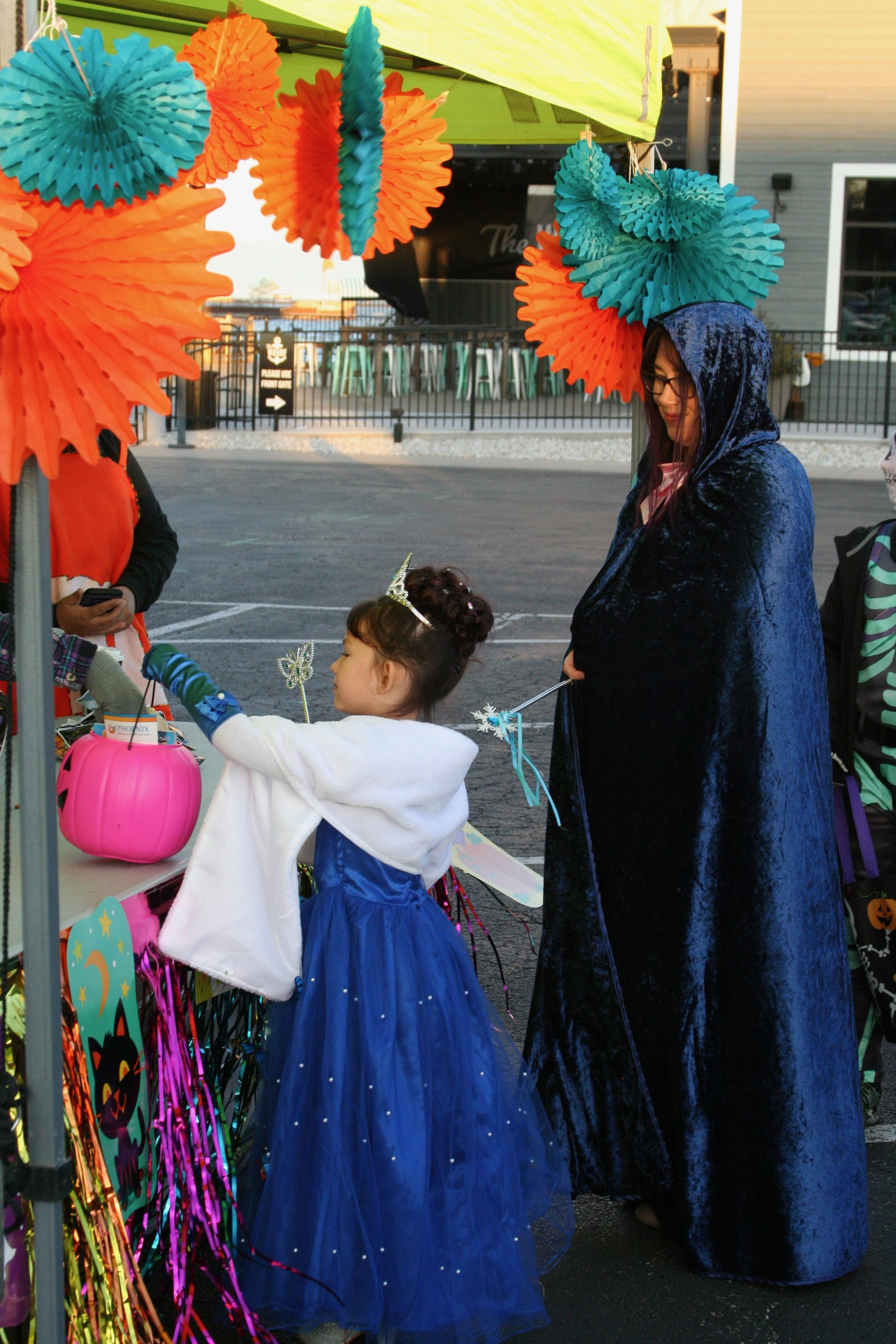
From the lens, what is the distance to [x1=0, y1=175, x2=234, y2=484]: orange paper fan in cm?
180

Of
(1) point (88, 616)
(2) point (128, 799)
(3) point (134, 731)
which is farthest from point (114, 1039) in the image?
(1) point (88, 616)

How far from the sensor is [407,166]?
3127mm

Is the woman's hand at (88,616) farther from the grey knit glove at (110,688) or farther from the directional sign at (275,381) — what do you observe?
the directional sign at (275,381)

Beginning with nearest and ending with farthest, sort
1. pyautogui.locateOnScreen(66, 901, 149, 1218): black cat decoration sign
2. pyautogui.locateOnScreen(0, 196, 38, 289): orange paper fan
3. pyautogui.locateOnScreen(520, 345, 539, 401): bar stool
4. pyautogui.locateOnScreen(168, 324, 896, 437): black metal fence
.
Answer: pyautogui.locateOnScreen(0, 196, 38, 289): orange paper fan → pyautogui.locateOnScreen(66, 901, 149, 1218): black cat decoration sign → pyautogui.locateOnScreen(168, 324, 896, 437): black metal fence → pyautogui.locateOnScreen(520, 345, 539, 401): bar stool

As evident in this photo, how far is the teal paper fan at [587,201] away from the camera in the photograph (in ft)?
9.64

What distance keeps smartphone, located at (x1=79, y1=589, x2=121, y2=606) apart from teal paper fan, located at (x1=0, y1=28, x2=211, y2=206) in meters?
1.33

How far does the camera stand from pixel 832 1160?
2.64 m

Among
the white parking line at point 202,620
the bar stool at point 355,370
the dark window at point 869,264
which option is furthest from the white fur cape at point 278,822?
the bar stool at point 355,370

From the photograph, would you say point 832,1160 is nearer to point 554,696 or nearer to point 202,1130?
point 202,1130

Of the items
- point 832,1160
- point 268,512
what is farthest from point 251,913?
point 268,512

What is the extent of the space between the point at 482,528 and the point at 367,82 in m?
10.5

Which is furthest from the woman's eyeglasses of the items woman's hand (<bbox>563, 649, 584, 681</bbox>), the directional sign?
the directional sign

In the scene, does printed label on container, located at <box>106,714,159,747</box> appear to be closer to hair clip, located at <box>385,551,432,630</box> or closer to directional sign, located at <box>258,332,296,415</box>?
hair clip, located at <box>385,551,432,630</box>

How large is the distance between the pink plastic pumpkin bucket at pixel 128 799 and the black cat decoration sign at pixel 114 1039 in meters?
0.18
